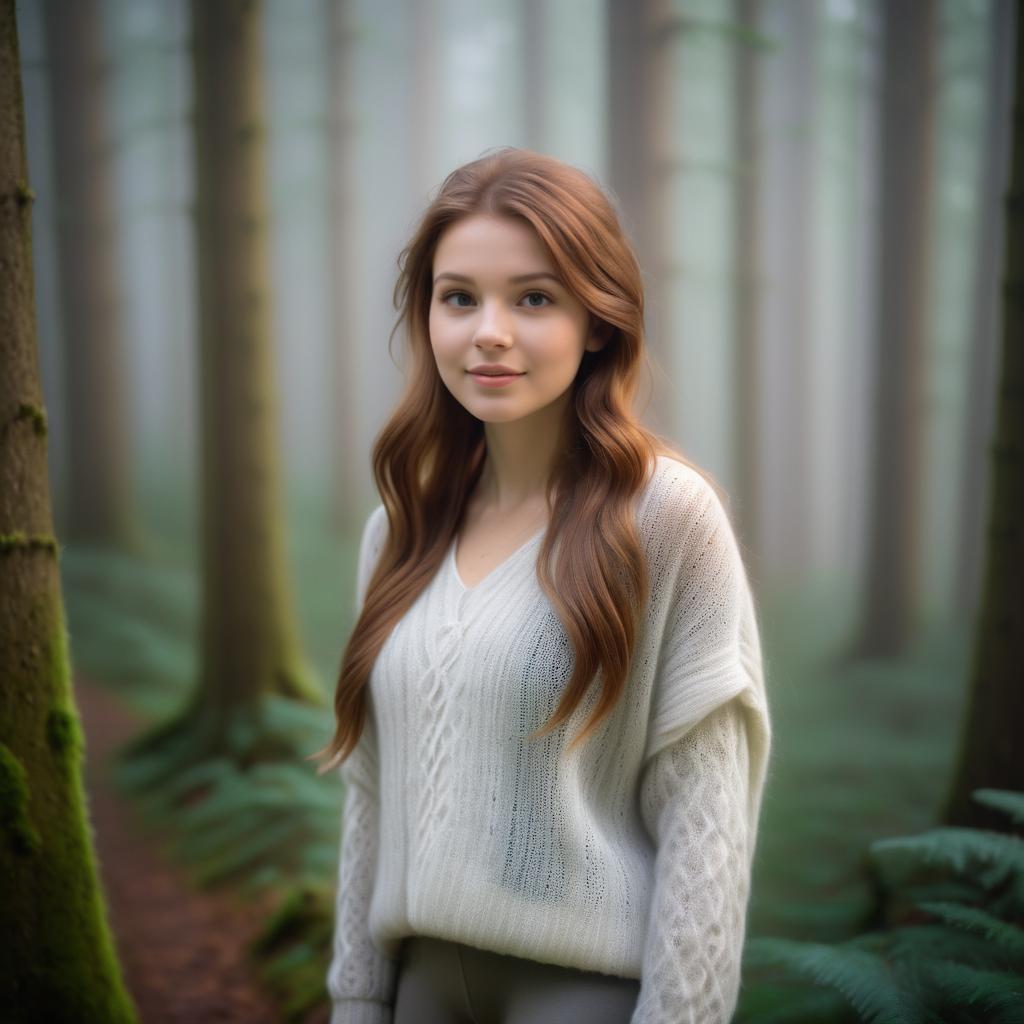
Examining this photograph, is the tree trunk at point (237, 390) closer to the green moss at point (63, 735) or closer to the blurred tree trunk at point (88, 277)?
the blurred tree trunk at point (88, 277)

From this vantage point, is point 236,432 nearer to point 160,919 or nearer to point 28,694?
point 160,919

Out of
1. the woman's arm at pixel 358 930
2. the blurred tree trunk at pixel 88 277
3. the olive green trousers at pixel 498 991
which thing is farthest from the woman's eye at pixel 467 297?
the blurred tree trunk at pixel 88 277

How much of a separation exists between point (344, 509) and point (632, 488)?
287 centimetres

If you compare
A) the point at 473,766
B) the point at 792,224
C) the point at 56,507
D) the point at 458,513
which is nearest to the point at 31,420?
the point at 458,513

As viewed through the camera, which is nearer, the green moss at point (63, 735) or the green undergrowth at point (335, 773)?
the green moss at point (63, 735)

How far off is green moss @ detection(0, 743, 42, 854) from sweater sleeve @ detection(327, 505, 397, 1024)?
0.66 meters

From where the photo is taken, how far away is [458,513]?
73.2 inches

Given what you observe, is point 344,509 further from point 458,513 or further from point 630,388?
point 630,388

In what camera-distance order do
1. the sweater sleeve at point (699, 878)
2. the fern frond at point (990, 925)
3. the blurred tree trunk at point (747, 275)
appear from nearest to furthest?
the sweater sleeve at point (699, 878), the fern frond at point (990, 925), the blurred tree trunk at point (747, 275)

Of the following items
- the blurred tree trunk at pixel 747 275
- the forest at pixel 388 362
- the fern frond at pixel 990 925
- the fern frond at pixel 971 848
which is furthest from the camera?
the blurred tree trunk at pixel 747 275

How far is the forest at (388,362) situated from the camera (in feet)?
11.5

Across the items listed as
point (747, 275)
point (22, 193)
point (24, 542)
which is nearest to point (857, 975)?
point (24, 542)

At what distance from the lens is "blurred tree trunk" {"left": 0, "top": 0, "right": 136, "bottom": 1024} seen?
1.88 m

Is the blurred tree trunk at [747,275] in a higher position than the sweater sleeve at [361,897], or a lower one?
higher
